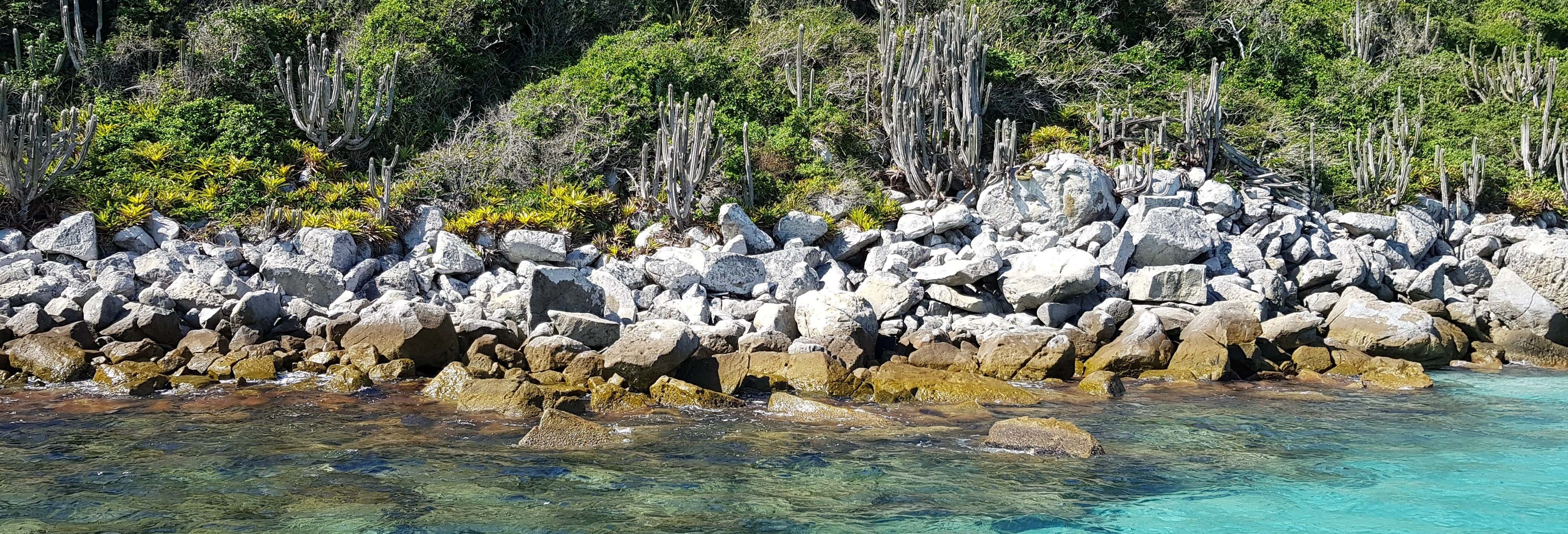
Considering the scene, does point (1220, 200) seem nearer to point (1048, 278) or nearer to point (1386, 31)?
point (1048, 278)

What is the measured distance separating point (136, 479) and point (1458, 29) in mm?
Answer: 25579

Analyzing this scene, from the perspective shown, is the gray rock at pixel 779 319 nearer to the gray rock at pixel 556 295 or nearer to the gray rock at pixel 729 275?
the gray rock at pixel 729 275

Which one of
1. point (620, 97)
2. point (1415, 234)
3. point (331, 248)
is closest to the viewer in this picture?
point (331, 248)

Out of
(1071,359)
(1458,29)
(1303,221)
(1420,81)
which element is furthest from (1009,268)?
(1458,29)

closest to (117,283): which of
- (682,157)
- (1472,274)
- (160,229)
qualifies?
(160,229)

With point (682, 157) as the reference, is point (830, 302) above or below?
below

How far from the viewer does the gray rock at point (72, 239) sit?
12.0 meters

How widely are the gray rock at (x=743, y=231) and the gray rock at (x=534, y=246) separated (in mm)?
2017

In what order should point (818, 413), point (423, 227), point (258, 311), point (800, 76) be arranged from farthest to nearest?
point (800, 76)
point (423, 227)
point (258, 311)
point (818, 413)

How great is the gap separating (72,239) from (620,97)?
7.28 metres

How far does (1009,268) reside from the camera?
12.5m

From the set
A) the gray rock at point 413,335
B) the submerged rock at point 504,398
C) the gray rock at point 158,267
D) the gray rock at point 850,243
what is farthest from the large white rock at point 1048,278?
the gray rock at point 158,267

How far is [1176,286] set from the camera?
1257cm

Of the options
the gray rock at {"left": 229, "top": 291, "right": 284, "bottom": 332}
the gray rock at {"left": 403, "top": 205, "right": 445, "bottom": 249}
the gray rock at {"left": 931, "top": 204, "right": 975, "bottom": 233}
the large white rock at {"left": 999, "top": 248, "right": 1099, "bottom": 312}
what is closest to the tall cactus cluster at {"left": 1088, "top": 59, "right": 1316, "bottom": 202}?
the gray rock at {"left": 931, "top": 204, "right": 975, "bottom": 233}
